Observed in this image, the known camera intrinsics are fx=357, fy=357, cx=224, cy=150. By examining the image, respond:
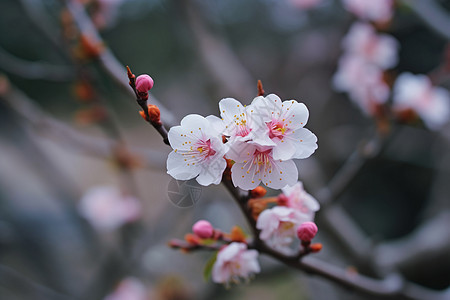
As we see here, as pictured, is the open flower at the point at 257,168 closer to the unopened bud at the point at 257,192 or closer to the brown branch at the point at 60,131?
the unopened bud at the point at 257,192

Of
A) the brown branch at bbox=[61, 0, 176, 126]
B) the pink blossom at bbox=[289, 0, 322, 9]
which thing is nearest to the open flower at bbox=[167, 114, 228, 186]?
the brown branch at bbox=[61, 0, 176, 126]

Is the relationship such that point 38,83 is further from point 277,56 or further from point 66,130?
point 66,130

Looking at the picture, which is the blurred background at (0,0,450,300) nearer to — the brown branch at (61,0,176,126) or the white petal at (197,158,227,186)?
the brown branch at (61,0,176,126)

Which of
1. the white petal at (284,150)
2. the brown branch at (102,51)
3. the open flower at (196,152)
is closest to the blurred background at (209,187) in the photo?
the brown branch at (102,51)

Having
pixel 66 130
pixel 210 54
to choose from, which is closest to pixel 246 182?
pixel 66 130

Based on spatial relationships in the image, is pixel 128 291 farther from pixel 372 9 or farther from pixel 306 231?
pixel 372 9
